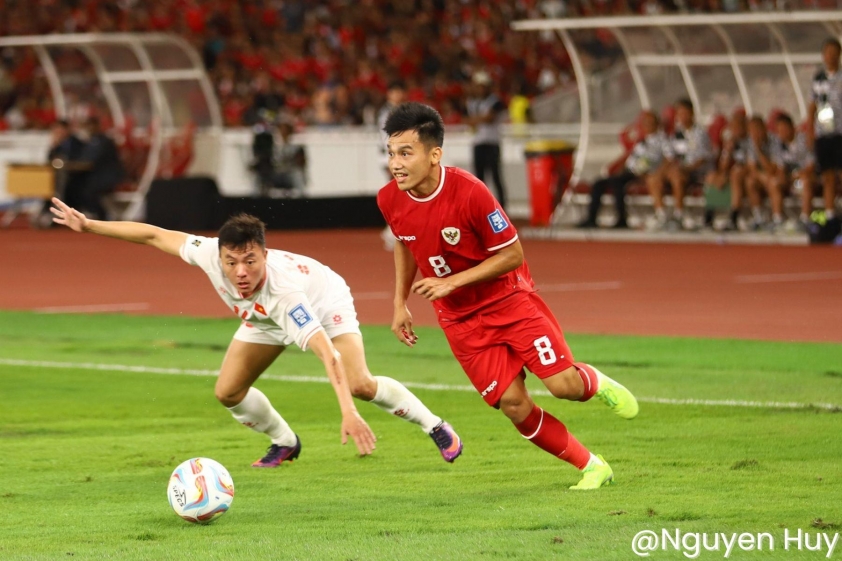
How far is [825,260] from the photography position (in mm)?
18219

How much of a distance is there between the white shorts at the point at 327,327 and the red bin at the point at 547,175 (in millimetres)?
16205

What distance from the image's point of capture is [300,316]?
6.78 meters

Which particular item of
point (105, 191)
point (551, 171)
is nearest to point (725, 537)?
point (551, 171)

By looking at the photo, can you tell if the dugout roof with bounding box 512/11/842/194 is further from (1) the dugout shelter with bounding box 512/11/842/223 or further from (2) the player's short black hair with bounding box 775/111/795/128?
(2) the player's short black hair with bounding box 775/111/795/128

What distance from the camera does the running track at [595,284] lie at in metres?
13.5

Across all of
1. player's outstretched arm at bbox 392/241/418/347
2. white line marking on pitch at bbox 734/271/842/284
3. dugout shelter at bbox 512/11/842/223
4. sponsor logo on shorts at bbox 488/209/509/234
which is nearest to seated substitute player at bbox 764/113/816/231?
dugout shelter at bbox 512/11/842/223

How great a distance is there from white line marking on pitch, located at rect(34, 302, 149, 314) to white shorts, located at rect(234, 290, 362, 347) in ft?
24.8

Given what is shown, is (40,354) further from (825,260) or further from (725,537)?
(825,260)

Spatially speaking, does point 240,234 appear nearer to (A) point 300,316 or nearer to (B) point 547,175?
(A) point 300,316

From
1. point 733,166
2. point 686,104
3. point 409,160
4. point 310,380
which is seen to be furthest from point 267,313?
point 686,104

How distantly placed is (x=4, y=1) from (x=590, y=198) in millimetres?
19666

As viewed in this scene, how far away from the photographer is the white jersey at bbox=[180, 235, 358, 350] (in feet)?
22.4

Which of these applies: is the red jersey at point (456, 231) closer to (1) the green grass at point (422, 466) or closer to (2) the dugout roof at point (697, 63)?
(1) the green grass at point (422, 466)

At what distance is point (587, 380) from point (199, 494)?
6.49 feet
